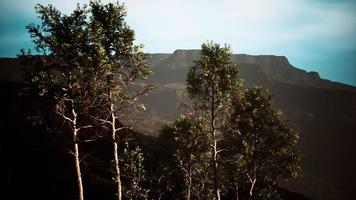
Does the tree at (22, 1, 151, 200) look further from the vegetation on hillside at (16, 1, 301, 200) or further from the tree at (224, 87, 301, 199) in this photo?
the tree at (224, 87, 301, 199)

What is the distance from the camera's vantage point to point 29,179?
44938 mm

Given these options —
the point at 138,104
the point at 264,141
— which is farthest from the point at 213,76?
the point at 264,141

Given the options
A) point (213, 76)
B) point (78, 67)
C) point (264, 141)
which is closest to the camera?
point (78, 67)

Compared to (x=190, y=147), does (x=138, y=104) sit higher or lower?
higher

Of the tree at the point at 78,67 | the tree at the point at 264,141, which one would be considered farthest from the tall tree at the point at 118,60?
the tree at the point at 264,141

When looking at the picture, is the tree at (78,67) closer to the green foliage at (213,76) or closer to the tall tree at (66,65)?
the tall tree at (66,65)

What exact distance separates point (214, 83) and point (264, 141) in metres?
14.4

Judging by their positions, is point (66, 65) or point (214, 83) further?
point (214, 83)

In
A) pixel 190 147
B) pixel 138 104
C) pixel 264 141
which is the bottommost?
pixel 190 147

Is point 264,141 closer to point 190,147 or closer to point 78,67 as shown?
point 190,147

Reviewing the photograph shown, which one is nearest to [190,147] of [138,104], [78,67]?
[138,104]

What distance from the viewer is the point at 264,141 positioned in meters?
41.2

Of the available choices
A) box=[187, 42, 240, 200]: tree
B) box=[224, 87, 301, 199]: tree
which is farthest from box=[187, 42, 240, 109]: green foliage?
box=[224, 87, 301, 199]: tree

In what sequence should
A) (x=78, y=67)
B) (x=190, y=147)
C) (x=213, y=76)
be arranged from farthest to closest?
(x=190, y=147) → (x=213, y=76) → (x=78, y=67)
